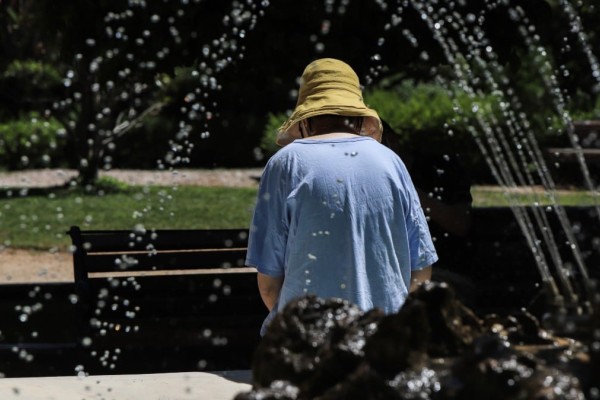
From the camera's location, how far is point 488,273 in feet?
22.3

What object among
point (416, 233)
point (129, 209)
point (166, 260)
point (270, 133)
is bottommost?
point (270, 133)

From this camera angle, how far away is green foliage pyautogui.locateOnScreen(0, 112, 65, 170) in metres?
20.3

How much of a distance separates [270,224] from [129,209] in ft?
39.8

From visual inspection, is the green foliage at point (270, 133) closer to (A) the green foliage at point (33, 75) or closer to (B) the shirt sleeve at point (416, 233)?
(A) the green foliage at point (33, 75)

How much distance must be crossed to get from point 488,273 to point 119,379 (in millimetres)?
2522

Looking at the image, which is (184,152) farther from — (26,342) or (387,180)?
(387,180)

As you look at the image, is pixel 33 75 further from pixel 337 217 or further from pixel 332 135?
pixel 337 217

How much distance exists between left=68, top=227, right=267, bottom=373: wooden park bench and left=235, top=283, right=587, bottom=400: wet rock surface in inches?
140

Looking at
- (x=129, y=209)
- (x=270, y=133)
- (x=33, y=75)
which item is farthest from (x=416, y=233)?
(x=33, y=75)

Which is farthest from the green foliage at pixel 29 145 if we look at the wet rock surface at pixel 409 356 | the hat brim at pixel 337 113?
the wet rock surface at pixel 409 356

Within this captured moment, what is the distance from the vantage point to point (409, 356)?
8.12 feet

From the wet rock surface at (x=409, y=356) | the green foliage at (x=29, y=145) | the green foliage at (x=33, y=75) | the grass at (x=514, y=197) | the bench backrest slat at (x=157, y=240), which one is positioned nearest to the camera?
the wet rock surface at (x=409, y=356)

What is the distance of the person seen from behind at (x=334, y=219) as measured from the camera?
10.9ft

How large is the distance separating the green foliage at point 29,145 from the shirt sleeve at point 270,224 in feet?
56.4
